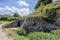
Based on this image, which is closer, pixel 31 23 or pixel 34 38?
pixel 34 38

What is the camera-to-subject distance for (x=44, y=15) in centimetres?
2858

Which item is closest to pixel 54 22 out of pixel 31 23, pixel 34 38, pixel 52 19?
pixel 52 19

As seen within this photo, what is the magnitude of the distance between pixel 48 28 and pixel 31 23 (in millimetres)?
3490

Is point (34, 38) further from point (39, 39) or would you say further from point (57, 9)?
point (57, 9)

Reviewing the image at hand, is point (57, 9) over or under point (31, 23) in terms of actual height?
over

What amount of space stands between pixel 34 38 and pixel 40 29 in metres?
10.0

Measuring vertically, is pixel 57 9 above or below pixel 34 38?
above

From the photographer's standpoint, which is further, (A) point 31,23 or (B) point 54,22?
(A) point 31,23

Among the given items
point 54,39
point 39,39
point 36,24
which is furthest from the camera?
point 36,24

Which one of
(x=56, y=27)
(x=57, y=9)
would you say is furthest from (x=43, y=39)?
(x=57, y=9)

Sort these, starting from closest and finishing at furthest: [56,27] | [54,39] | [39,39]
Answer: [54,39] → [39,39] → [56,27]

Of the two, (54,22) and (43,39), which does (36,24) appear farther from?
(43,39)

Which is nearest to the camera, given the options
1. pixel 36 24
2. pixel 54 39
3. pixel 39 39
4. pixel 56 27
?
pixel 54 39

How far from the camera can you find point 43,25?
27.7 metres
